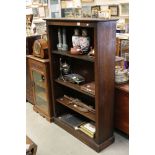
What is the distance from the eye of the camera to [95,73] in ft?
7.27

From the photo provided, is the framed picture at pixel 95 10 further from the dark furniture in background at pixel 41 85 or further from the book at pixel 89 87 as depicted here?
the book at pixel 89 87

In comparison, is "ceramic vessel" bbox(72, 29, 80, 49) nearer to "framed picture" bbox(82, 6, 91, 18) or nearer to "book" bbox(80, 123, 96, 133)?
"book" bbox(80, 123, 96, 133)

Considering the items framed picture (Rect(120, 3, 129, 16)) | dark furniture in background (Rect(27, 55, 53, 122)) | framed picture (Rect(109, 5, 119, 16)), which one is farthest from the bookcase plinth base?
framed picture (Rect(109, 5, 119, 16))

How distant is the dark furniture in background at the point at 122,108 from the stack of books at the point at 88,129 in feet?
1.08

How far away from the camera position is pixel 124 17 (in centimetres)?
537

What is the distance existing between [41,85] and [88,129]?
1033 millimetres

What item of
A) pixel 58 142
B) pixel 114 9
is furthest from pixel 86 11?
pixel 58 142

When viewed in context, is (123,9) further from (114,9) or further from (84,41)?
(84,41)

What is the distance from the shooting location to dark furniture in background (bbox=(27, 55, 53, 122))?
301 centimetres

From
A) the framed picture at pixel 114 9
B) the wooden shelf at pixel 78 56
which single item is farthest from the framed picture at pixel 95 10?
the wooden shelf at pixel 78 56

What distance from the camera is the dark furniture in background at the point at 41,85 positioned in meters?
3.01
